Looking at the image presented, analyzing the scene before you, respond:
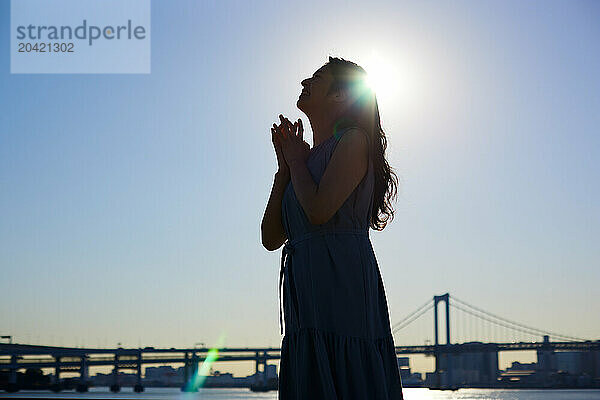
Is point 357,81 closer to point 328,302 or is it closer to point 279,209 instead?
point 279,209

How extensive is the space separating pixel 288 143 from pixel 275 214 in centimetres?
12

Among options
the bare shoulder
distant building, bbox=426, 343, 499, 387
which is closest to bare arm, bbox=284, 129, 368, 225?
the bare shoulder

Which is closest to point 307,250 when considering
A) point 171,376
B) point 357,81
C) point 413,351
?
point 357,81

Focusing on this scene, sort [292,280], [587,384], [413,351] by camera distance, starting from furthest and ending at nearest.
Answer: [587,384] → [413,351] → [292,280]

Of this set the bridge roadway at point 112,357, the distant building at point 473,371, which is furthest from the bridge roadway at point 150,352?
the distant building at point 473,371

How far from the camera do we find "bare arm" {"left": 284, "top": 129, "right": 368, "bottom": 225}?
1.14 metres

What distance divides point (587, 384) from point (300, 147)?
155 ft

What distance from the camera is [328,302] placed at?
1.15 meters

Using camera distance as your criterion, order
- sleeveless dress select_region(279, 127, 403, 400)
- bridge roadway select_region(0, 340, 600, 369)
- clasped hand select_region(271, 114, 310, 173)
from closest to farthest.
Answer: sleeveless dress select_region(279, 127, 403, 400) → clasped hand select_region(271, 114, 310, 173) → bridge roadway select_region(0, 340, 600, 369)

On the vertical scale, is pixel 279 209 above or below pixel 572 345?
above

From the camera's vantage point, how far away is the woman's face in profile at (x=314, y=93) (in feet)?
4.28

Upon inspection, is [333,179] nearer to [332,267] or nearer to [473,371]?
[332,267]

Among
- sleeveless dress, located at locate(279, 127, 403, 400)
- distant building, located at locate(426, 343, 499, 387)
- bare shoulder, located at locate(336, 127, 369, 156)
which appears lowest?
distant building, located at locate(426, 343, 499, 387)

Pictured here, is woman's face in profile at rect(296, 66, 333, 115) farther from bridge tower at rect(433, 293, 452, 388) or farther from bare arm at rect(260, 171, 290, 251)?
bridge tower at rect(433, 293, 452, 388)
